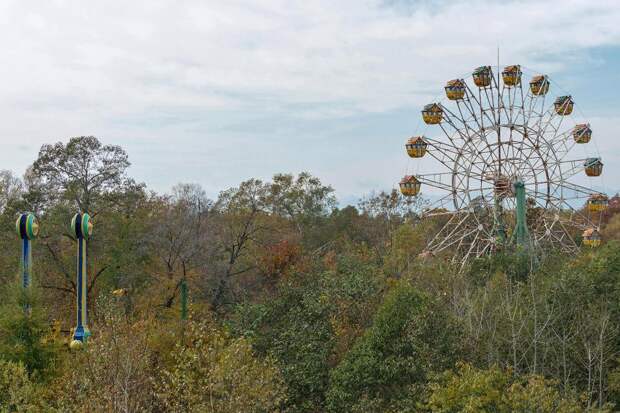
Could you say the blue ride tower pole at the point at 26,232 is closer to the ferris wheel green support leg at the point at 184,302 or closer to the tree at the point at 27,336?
the tree at the point at 27,336

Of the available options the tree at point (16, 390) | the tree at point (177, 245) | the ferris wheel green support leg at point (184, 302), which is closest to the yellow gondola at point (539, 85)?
the tree at point (177, 245)

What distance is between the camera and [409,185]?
108 feet

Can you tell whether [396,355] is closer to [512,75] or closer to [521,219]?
[521,219]

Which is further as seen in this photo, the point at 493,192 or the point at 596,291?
the point at 493,192

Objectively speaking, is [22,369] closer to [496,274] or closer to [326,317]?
[326,317]

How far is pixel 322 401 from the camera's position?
19.7 meters

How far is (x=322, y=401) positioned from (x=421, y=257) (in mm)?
11416

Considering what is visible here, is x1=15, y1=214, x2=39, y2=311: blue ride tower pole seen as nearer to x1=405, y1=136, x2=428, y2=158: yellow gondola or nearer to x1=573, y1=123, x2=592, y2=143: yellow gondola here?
x1=405, y1=136, x2=428, y2=158: yellow gondola

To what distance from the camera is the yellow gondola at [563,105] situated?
33.8 meters

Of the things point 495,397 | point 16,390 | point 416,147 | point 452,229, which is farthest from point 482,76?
point 16,390

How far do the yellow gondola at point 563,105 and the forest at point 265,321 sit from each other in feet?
28.7

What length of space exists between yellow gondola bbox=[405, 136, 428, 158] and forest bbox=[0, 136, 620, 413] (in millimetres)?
3816

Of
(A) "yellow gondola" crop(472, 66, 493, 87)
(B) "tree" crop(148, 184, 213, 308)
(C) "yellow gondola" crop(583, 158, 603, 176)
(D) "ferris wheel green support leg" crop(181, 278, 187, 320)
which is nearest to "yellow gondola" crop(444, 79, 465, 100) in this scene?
(A) "yellow gondola" crop(472, 66, 493, 87)

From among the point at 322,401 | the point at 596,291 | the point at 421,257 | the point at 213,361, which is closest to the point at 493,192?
the point at 421,257
